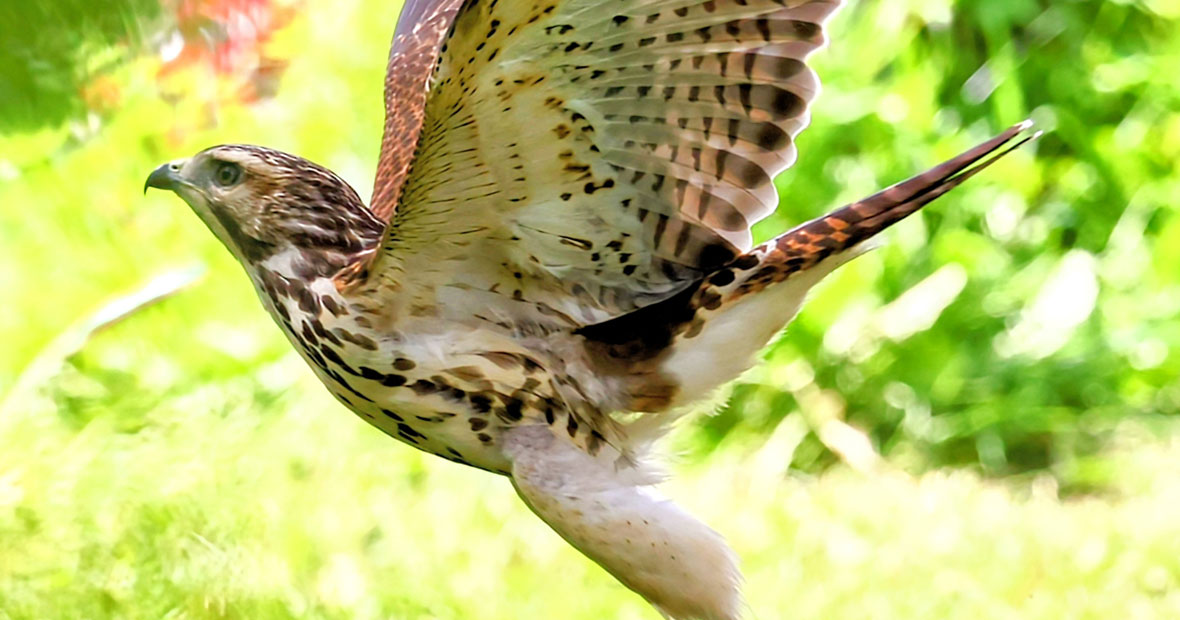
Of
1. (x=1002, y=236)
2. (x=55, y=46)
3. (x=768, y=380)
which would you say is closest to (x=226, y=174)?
(x=55, y=46)

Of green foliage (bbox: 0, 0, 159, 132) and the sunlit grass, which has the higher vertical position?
green foliage (bbox: 0, 0, 159, 132)

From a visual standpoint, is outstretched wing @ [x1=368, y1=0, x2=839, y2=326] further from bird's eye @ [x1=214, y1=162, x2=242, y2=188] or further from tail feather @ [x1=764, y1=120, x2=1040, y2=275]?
bird's eye @ [x1=214, y1=162, x2=242, y2=188]

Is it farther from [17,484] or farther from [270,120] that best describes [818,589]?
[270,120]

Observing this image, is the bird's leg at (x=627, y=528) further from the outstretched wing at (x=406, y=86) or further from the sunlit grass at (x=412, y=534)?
the sunlit grass at (x=412, y=534)

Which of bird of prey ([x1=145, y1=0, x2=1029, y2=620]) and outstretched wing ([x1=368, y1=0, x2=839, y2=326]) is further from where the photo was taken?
bird of prey ([x1=145, y1=0, x2=1029, y2=620])

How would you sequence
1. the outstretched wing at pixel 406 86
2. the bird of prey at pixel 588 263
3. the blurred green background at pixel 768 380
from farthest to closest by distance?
the blurred green background at pixel 768 380 < the outstretched wing at pixel 406 86 < the bird of prey at pixel 588 263

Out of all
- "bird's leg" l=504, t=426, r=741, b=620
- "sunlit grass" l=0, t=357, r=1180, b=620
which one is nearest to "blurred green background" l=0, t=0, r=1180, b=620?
"sunlit grass" l=0, t=357, r=1180, b=620

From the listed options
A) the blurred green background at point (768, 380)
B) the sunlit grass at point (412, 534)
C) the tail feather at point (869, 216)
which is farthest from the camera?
the blurred green background at point (768, 380)

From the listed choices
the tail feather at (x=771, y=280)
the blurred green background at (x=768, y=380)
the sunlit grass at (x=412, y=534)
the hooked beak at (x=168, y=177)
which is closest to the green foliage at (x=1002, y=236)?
the blurred green background at (x=768, y=380)
